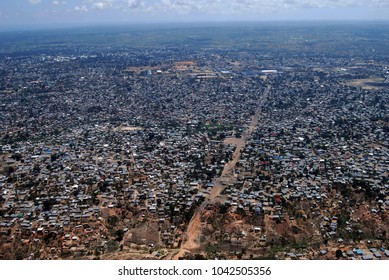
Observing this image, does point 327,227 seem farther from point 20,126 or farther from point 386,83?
point 386,83

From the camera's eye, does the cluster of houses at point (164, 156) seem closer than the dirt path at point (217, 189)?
No

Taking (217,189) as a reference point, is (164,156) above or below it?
above

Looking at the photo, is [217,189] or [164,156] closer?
[217,189]

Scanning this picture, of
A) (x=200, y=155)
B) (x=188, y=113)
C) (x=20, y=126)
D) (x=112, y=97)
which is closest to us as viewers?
(x=200, y=155)

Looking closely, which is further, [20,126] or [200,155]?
[20,126]

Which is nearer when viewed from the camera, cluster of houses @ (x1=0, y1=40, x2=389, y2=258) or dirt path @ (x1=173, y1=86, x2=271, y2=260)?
dirt path @ (x1=173, y1=86, x2=271, y2=260)

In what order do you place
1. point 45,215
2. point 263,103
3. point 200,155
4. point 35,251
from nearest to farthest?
1. point 35,251
2. point 45,215
3. point 200,155
4. point 263,103

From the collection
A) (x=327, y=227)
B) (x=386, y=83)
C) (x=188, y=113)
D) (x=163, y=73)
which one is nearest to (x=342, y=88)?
(x=386, y=83)
